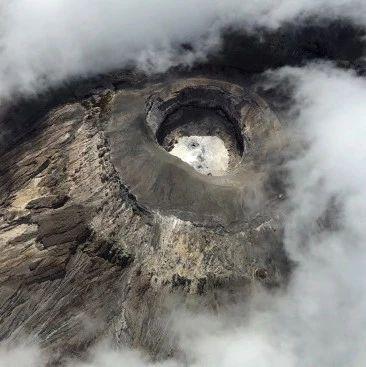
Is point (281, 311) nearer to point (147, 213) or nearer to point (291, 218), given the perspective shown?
point (291, 218)

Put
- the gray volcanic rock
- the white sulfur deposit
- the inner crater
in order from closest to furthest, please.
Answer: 1. the gray volcanic rock
2. the white sulfur deposit
3. the inner crater

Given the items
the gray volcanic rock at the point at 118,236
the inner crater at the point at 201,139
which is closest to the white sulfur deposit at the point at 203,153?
the inner crater at the point at 201,139

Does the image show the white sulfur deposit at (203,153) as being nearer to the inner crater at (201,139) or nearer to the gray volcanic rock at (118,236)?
the inner crater at (201,139)

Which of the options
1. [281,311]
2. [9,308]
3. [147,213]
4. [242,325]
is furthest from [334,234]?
[9,308]

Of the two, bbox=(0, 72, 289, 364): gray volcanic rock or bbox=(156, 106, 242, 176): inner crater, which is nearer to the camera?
bbox=(0, 72, 289, 364): gray volcanic rock

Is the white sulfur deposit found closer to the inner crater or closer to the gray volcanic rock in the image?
the inner crater

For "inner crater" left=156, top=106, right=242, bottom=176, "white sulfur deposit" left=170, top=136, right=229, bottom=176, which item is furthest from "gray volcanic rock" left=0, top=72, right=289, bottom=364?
"inner crater" left=156, top=106, right=242, bottom=176

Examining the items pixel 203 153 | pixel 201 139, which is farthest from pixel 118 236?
pixel 201 139

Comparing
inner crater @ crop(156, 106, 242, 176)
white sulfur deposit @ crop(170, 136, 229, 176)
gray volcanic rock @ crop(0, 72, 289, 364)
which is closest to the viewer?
gray volcanic rock @ crop(0, 72, 289, 364)
